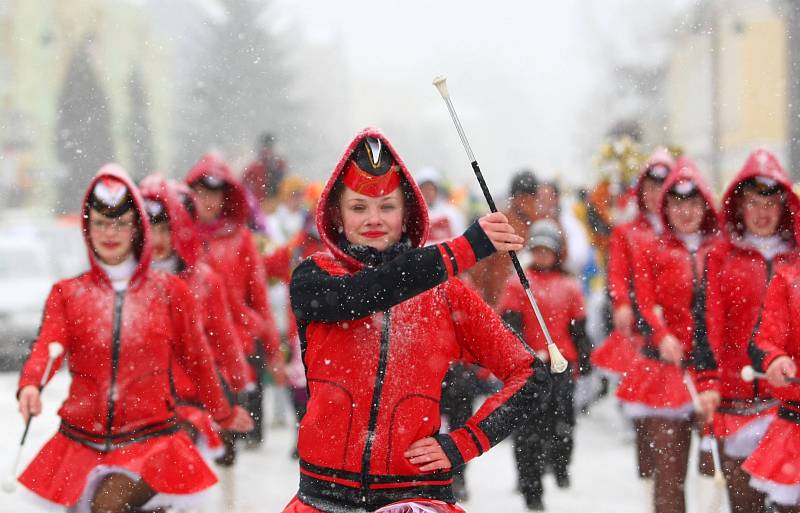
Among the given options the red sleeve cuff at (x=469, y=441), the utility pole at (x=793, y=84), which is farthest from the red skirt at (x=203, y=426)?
the utility pole at (x=793, y=84)

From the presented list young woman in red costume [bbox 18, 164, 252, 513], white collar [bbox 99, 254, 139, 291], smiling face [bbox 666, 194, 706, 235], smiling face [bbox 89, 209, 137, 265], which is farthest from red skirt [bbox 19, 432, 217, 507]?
smiling face [bbox 666, 194, 706, 235]

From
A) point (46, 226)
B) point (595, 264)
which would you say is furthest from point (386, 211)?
point (46, 226)

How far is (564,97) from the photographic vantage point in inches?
4102

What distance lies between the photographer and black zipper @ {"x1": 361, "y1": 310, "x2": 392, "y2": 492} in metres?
3.65

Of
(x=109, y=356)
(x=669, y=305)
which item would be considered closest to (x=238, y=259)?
(x=669, y=305)

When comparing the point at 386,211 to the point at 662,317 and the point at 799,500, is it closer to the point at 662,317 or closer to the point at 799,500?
the point at 799,500

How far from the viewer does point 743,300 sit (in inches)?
253

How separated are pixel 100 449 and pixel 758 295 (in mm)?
3124

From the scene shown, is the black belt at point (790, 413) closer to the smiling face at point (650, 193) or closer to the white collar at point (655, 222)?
the white collar at point (655, 222)

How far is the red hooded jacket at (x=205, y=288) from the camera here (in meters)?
7.00

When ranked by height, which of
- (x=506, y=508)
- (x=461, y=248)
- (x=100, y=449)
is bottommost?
(x=506, y=508)

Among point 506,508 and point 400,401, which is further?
point 506,508

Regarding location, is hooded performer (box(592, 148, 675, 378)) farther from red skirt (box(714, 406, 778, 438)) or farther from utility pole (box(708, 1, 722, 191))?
utility pole (box(708, 1, 722, 191))

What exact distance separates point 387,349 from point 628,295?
414 centimetres
